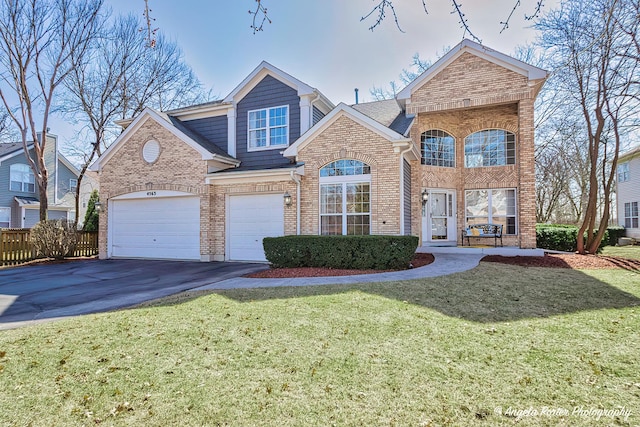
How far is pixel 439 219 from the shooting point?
49.3ft

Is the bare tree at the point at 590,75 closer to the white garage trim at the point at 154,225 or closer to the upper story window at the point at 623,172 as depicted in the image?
the upper story window at the point at 623,172

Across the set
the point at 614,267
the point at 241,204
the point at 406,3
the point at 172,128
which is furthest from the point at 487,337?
the point at 172,128

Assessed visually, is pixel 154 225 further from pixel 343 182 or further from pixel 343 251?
pixel 343 251

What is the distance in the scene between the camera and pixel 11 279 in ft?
32.7

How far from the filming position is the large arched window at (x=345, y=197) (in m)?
11.7

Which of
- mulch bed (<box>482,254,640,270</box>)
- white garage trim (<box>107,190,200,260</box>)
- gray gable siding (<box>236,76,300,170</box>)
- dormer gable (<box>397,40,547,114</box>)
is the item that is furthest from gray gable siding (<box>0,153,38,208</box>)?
mulch bed (<box>482,254,640,270</box>)

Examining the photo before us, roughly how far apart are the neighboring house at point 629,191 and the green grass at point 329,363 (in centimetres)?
2246

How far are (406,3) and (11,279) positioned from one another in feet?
39.9

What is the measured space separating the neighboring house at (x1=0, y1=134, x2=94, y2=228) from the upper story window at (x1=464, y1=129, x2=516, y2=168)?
28.4m

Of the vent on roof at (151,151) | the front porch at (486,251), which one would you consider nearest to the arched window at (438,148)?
the front porch at (486,251)

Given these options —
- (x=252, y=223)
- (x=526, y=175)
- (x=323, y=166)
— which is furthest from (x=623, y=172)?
(x=252, y=223)

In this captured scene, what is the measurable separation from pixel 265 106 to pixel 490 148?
9.68m

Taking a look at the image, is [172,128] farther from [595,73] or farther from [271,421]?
[595,73]

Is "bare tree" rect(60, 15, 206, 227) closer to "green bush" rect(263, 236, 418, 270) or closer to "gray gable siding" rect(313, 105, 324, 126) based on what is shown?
"gray gable siding" rect(313, 105, 324, 126)
